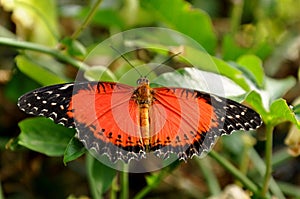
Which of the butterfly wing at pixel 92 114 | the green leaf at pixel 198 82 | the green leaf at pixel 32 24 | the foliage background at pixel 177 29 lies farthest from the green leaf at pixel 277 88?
the green leaf at pixel 32 24

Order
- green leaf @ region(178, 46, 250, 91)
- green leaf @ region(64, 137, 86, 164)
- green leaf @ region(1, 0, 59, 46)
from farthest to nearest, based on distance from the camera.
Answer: green leaf @ region(1, 0, 59, 46) < green leaf @ region(178, 46, 250, 91) < green leaf @ region(64, 137, 86, 164)

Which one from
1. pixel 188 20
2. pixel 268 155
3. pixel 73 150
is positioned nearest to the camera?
pixel 73 150

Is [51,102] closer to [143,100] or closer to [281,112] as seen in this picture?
[143,100]

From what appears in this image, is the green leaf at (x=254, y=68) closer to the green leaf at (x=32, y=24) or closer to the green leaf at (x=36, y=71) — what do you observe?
the green leaf at (x=36, y=71)

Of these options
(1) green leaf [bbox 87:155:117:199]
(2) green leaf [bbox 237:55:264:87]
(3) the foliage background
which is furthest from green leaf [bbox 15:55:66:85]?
(2) green leaf [bbox 237:55:264:87]

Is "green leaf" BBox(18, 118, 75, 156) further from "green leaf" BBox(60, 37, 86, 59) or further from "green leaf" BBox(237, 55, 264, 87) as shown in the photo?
"green leaf" BBox(237, 55, 264, 87)

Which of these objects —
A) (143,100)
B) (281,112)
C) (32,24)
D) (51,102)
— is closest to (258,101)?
(281,112)
